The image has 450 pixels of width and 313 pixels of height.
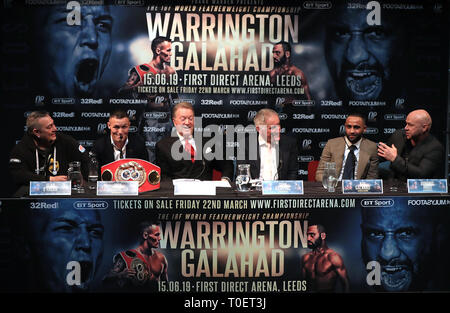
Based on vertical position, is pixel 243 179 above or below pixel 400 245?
above

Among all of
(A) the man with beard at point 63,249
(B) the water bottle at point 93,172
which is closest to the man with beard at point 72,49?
(B) the water bottle at point 93,172

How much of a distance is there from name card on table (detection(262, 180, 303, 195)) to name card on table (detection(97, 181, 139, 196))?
778 mm

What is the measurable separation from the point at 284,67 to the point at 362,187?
8.26 feet

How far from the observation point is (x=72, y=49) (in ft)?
16.9

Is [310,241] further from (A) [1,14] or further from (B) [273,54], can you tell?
(A) [1,14]

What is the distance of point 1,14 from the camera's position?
5.07 metres

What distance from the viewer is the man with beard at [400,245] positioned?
2938 mm

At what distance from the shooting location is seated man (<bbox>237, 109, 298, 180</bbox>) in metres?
3.84

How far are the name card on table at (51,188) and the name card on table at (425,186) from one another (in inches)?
81.2

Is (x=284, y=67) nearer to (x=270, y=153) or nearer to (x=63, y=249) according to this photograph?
(x=270, y=153)

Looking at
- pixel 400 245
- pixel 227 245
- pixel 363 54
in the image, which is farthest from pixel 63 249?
pixel 363 54

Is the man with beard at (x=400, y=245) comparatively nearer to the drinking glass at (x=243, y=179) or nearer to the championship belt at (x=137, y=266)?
the drinking glass at (x=243, y=179)

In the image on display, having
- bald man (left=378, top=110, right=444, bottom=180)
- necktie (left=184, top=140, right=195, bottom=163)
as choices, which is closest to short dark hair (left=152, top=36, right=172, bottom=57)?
necktie (left=184, top=140, right=195, bottom=163)
